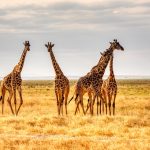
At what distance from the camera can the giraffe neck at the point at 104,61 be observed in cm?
2539

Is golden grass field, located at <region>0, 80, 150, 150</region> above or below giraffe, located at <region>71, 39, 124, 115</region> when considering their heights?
below

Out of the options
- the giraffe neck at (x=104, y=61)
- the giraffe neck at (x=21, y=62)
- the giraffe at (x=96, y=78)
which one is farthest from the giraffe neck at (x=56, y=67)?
the giraffe neck at (x=104, y=61)

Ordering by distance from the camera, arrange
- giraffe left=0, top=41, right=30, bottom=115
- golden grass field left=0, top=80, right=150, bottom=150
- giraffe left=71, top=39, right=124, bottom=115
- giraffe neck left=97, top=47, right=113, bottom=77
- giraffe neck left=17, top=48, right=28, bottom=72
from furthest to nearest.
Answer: giraffe neck left=17, top=48, right=28, bottom=72 → giraffe left=0, top=41, right=30, bottom=115 → giraffe neck left=97, top=47, right=113, bottom=77 → giraffe left=71, top=39, right=124, bottom=115 → golden grass field left=0, top=80, right=150, bottom=150

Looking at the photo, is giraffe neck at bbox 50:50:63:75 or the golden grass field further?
giraffe neck at bbox 50:50:63:75

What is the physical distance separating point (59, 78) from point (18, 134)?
6052 millimetres

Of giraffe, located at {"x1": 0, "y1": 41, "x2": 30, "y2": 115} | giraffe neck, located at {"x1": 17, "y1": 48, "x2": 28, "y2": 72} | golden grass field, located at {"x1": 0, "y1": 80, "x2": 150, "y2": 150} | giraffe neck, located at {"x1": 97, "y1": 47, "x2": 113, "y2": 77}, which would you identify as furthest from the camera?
giraffe neck, located at {"x1": 17, "y1": 48, "x2": 28, "y2": 72}

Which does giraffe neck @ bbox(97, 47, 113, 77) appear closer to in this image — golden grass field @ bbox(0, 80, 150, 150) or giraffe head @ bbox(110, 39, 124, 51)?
giraffe head @ bbox(110, 39, 124, 51)

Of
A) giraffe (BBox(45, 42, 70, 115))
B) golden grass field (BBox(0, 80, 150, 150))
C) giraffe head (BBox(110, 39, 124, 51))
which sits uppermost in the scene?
giraffe head (BBox(110, 39, 124, 51))

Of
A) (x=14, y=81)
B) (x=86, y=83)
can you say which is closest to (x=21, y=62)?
(x=14, y=81)

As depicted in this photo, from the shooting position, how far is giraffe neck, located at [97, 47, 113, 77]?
2539 centimetres

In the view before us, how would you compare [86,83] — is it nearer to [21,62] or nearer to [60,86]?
[60,86]

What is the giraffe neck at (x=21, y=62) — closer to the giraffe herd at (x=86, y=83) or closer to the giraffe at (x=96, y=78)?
the giraffe herd at (x=86, y=83)

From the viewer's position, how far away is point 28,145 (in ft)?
54.3

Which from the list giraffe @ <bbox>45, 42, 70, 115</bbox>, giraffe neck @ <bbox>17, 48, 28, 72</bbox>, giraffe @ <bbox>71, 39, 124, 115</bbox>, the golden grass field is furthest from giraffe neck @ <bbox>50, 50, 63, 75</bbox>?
the golden grass field
